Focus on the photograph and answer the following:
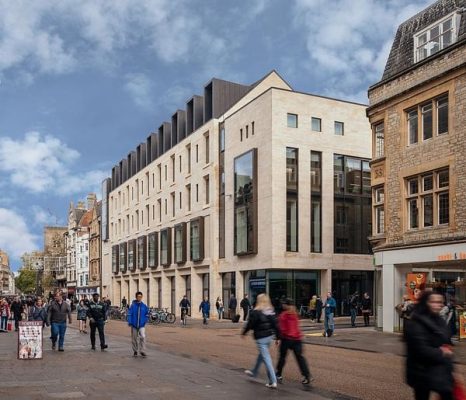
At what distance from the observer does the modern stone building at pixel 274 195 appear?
41312mm

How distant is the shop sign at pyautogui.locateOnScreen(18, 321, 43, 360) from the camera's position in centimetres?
1658

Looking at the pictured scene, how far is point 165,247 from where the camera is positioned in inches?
2408

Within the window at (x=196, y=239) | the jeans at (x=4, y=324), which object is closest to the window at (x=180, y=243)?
the window at (x=196, y=239)

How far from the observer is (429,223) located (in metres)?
25.2

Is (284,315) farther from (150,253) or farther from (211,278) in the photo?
(150,253)

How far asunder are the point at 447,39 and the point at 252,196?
64.8 feet

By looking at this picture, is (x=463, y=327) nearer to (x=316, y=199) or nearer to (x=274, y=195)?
(x=274, y=195)

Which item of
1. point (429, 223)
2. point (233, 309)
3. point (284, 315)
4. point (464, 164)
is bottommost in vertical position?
point (233, 309)

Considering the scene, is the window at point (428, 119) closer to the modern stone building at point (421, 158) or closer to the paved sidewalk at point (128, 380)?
the modern stone building at point (421, 158)

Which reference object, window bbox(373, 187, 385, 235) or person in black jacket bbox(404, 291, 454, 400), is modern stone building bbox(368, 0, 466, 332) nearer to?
window bbox(373, 187, 385, 235)

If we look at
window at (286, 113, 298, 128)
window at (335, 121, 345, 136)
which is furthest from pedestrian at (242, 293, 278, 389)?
window at (335, 121, 345, 136)

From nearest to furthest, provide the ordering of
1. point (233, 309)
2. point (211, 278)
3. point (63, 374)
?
1. point (63, 374)
2. point (233, 309)
3. point (211, 278)

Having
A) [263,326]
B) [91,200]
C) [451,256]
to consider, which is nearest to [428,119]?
[451,256]

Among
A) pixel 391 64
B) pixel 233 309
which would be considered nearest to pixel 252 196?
pixel 233 309
